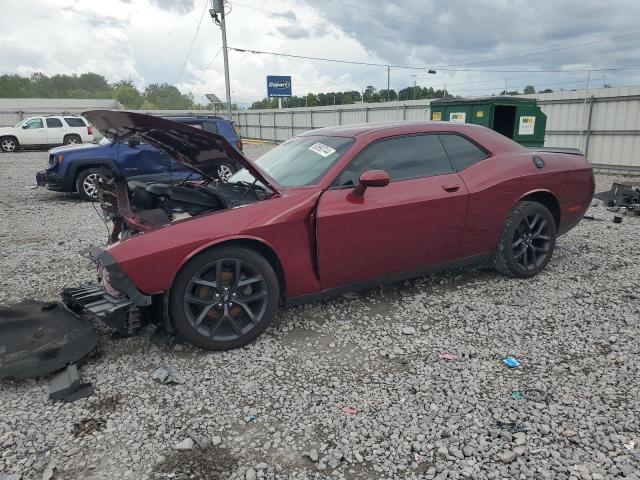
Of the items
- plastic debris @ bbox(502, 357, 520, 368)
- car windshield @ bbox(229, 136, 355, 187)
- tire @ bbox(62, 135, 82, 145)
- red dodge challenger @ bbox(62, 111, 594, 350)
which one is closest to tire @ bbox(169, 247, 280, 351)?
red dodge challenger @ bbox(62, 111, 594, 350)

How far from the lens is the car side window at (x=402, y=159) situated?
3795mm

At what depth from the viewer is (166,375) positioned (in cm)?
306

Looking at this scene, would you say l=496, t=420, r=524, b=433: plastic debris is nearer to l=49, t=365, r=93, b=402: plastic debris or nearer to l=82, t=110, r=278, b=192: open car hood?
l=82, t=110, r=278, b=192: open car hood

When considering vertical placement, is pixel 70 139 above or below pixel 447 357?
above

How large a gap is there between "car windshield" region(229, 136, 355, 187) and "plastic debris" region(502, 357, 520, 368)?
1.95 metres

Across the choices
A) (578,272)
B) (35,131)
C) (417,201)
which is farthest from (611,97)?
(35,131)

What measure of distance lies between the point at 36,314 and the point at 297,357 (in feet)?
6.47

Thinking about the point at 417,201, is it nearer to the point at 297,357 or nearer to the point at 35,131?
the point at 297,357

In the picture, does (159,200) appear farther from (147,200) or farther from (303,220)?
(303,220)

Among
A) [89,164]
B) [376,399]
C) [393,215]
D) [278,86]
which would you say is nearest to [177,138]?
[393,215]

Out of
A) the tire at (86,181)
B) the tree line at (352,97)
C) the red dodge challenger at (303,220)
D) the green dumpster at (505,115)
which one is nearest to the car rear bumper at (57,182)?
the tire at (86,181)

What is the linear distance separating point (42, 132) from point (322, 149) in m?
23.9

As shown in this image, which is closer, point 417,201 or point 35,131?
point 417,201

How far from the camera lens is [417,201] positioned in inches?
154
